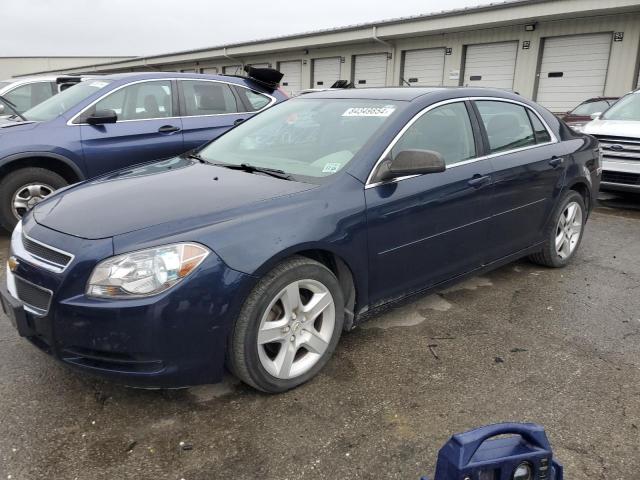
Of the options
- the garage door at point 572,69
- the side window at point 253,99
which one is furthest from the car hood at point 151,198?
the garage door at point 572,69

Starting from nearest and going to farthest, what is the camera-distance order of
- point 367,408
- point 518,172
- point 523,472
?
point 523,472 → point 367,408 → point 518,172

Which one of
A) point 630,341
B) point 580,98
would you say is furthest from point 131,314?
point 580,98

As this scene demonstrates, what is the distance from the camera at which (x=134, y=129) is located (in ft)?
18.5

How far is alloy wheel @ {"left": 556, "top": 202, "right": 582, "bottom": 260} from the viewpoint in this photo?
4.59 meters

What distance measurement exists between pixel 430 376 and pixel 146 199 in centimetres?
179

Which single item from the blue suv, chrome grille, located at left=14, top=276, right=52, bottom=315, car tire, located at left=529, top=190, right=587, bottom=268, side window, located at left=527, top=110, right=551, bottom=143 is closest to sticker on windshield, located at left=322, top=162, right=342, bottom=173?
chrome grille, located at left=14, top=276, right=52, bottom=315

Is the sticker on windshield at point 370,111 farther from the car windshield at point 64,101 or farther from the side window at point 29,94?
the side window at point 29,94

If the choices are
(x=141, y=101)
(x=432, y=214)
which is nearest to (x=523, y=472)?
(x=432, y=214)

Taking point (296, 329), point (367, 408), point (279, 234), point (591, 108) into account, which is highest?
point (279, 234)

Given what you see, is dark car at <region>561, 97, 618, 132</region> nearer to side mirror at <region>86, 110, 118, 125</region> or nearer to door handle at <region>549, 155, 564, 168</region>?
door handle at <region>549, 155, 564, 168</region>

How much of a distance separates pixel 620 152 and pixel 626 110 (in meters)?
1.31

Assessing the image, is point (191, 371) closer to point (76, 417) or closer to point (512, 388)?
point (76, 417)

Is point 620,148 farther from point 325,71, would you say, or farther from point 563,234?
point 325,71

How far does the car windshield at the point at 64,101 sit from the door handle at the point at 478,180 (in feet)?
13.6
